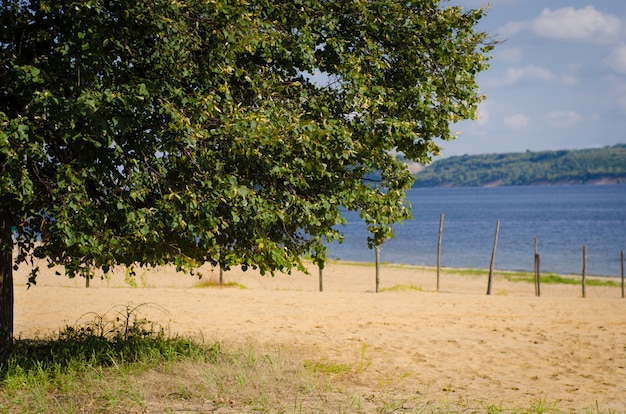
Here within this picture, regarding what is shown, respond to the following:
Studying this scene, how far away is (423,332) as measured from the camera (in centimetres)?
1562

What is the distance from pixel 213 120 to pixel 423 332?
335 inches

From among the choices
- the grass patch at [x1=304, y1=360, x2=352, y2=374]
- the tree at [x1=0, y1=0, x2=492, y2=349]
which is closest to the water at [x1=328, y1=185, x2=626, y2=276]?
the grass patch at [x1=304, y1=360, x2=352, y2=374]

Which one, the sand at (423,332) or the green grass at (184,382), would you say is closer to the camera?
the green grass at (184,382)

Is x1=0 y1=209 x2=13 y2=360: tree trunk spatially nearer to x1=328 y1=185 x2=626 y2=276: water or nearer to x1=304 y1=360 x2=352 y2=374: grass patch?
x1=304 y1=360 x2=352 y2=374: grass patch

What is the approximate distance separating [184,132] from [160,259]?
7.30 ft

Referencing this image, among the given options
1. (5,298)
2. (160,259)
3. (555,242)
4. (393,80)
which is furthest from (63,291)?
(555,242)

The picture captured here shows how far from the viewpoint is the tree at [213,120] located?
8.18m

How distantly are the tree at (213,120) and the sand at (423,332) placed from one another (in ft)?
10.1

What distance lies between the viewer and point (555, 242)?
251 ft

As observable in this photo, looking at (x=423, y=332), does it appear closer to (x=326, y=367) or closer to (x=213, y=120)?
(x=326, y=367)

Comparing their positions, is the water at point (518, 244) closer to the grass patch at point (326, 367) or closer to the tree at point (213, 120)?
the grass patch at point (326, 367)

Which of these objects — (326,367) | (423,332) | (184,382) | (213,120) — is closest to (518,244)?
(423,332)

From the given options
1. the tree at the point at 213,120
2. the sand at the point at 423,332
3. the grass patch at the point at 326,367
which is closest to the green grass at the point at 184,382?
the grass patch at the point at 326,367

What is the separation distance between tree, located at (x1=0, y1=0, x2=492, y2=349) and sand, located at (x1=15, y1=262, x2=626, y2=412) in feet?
10.1
